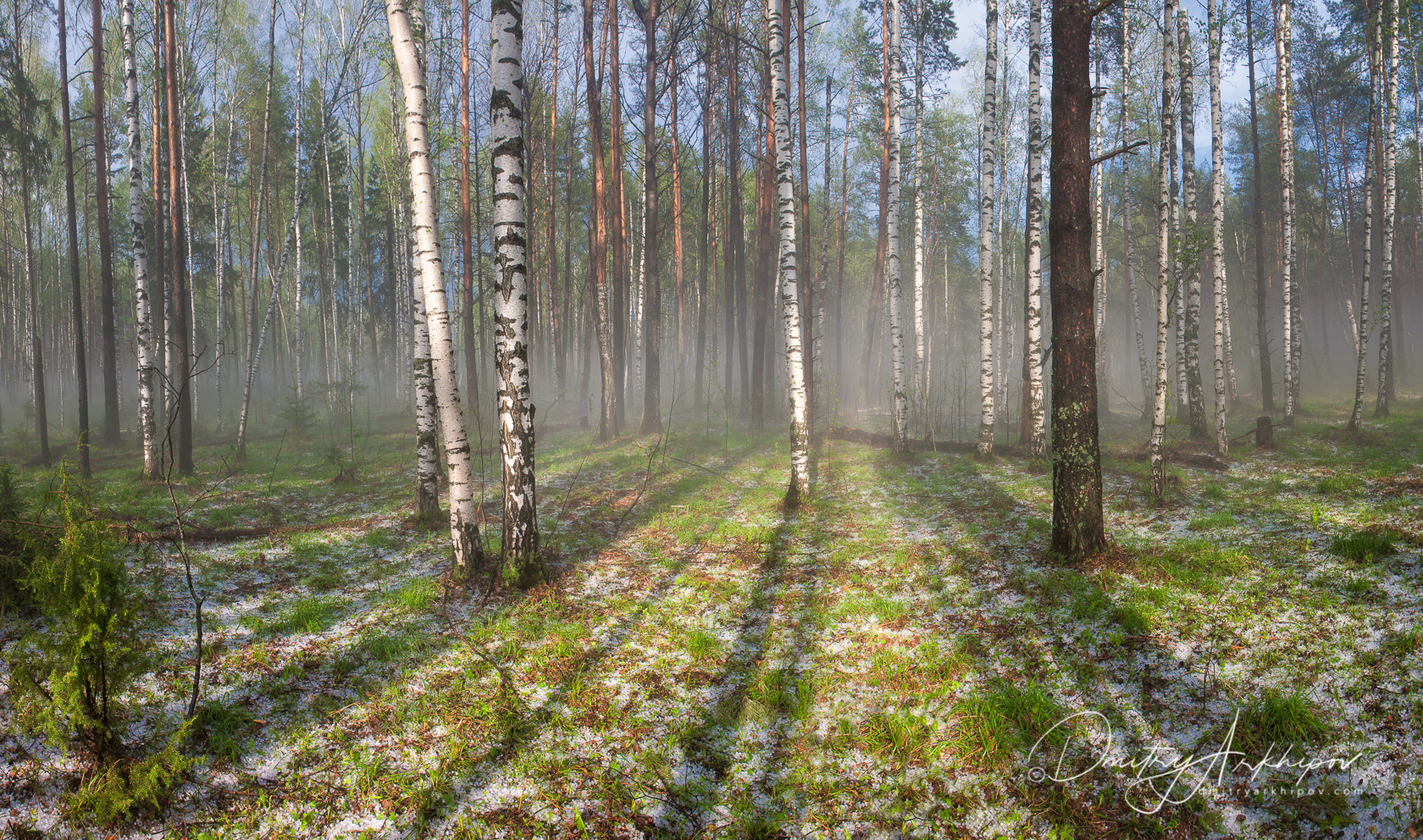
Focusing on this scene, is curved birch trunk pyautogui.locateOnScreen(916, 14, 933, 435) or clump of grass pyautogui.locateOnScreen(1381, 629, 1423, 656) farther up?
curved birch trunk pyautogui.locateOnScreen(916, 14, 933, 435)

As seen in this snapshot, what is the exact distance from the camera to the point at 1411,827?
267 centimetres

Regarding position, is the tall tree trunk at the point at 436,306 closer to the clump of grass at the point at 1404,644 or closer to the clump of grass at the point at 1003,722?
the clump of grass at the point at 1003,722

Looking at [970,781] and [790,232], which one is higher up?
[790,232]

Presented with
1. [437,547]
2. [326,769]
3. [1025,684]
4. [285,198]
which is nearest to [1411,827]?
[1025,684]

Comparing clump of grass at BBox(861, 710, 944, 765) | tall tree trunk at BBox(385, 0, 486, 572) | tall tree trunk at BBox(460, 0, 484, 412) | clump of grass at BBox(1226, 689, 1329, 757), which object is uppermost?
tall tree trunk at BBox(460, 0, 484, 412)

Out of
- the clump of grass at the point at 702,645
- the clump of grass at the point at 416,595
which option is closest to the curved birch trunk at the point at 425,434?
the clump of grass at the point at 416,595

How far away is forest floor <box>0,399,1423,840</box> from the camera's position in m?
3.03

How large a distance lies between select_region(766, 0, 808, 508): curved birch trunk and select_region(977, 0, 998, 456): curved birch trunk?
4207 millimetres

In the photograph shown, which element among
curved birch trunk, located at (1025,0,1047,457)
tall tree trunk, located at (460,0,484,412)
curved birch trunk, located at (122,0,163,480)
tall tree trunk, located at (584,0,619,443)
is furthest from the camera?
tall tree trunk, located at (584,0,619,443)

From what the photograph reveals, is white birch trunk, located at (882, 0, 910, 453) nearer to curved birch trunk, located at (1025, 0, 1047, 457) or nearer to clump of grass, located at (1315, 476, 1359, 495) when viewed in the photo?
curved birch trunk, located at (1025, 0, 1047, 457)

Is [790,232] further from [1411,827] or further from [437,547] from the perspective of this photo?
[1411,827]

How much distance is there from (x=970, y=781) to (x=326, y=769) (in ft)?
11.5

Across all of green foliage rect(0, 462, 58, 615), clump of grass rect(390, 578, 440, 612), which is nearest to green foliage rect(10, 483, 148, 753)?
green foliage rect(0, 462, 58, 615)

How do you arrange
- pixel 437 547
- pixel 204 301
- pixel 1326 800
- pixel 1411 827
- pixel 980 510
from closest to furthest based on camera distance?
1. pixel 1411 827
2. pixel 1326 800
3. pixel 437 547
4. pixel 980 510
5. pixel 204 301
